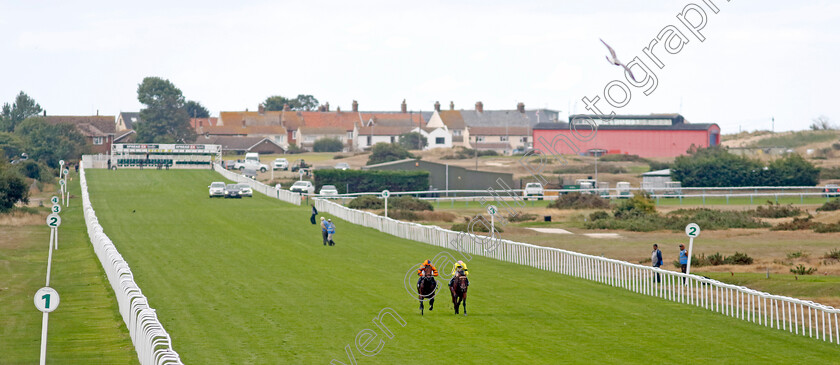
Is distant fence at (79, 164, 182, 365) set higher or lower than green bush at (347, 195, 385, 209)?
higher

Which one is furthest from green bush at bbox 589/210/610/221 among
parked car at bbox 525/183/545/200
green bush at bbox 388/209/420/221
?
parked car at bbox 525/183/545/200

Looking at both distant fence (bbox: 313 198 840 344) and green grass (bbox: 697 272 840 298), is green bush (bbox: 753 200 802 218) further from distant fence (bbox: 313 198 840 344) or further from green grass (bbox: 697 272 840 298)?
green grass (bbox: 697 272 840 298)

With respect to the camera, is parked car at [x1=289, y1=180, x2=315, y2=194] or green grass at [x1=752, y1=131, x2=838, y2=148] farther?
green grass at [x1=752, y1=131, x2=838, y2=148]

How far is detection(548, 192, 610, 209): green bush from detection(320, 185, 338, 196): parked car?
15328 mm

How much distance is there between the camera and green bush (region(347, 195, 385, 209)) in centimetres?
6344

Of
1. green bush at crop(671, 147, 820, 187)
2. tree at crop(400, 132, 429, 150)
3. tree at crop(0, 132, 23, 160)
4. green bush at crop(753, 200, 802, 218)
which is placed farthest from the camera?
tree at crop(400, 132, 429, 150)

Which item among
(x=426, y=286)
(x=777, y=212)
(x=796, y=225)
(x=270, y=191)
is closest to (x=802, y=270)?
(x=426, y=286)

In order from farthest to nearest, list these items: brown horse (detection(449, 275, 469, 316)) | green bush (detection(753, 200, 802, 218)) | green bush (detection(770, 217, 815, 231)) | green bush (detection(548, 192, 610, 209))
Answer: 1. green bush (detection(548, 192, 610, 209))
2. green bush (detection(753, 200, 802, 218))
3. green bush (detection(770, 217, 815, 231))
4. brown horse (detection(449, 275, 469, 316))

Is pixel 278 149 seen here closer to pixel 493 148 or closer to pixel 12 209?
pixel 493 148

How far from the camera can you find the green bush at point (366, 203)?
63.4 m

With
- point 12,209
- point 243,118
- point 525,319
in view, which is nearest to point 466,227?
point 12,209

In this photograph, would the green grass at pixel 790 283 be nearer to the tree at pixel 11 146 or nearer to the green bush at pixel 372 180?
the green bush at pixel 372 180

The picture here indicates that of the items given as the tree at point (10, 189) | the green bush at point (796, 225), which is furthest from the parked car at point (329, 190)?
the green bush at point (796, 225)

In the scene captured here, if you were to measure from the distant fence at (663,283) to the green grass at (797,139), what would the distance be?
108008mm
